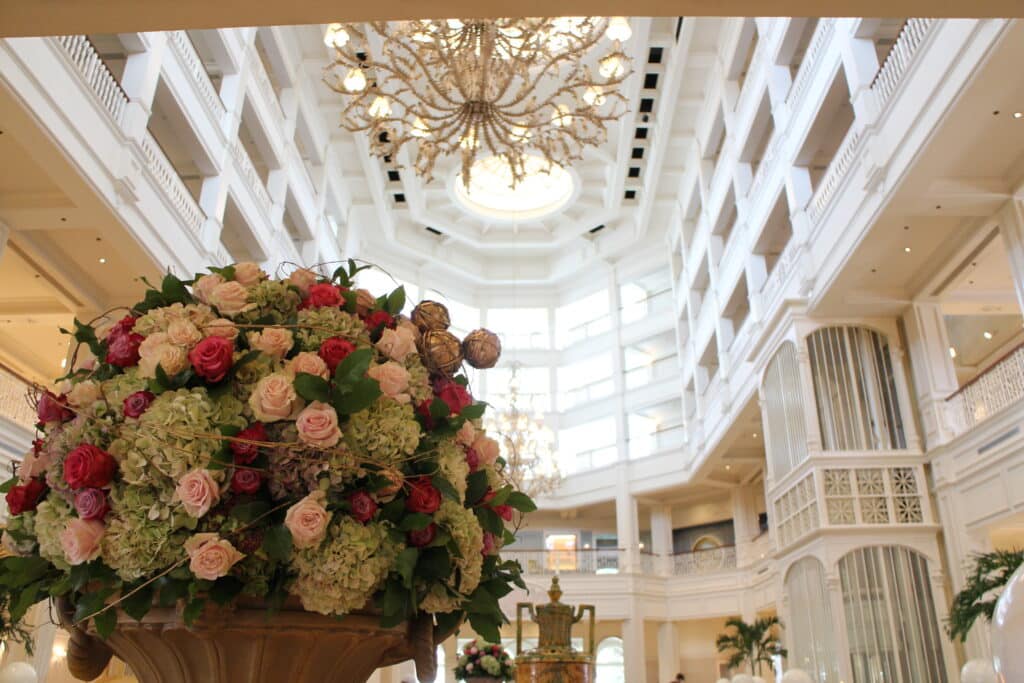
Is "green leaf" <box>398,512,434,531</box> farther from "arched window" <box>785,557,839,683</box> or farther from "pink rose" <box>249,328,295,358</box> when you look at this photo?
"arched window" <box>785,557,839,683</box>

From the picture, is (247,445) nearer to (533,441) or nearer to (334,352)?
(334,352)

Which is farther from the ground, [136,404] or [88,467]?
[136,404]

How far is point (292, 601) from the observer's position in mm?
1217

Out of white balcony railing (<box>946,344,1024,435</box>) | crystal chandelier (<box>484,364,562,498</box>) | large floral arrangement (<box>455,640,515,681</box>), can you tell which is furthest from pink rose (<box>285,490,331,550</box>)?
crystal chandelier (<box>484,364,562,498</box>)

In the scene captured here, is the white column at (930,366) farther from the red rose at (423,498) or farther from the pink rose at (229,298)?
the pink rose at (229,298)

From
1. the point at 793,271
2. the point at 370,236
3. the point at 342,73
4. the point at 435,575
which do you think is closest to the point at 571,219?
the point at 370,236

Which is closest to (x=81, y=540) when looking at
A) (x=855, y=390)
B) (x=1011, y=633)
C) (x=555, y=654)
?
Answer: (x=1011, y=633)

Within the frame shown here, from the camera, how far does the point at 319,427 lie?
46.5 inches

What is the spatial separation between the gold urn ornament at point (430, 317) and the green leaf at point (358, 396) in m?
0.33

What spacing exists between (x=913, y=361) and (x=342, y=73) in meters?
12.4

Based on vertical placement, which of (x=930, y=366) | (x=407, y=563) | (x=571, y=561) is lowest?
(x=407, y=563)

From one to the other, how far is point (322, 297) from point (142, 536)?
0.47m

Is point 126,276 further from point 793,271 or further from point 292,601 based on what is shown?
point 292,601

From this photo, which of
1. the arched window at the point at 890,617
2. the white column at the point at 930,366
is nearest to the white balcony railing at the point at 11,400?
the arched window at the point at 890,617
